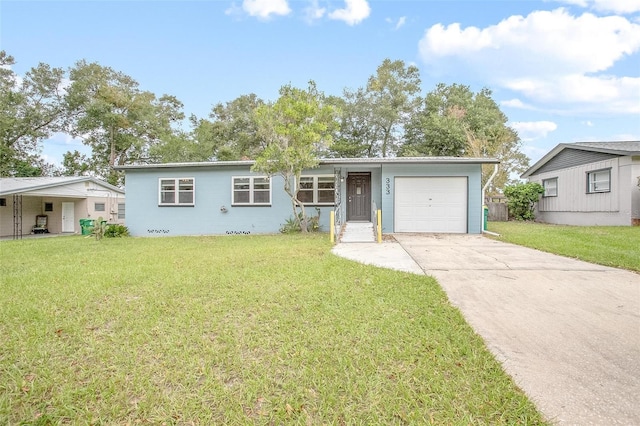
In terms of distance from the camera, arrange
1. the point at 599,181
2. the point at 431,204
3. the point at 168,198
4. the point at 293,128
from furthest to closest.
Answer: the point at 168,198, the point at 599,181, the point at 431,204, the point at 293,128

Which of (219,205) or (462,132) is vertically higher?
(462,132)

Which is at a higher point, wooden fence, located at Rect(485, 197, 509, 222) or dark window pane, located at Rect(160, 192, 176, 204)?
dark window pane, located at Rect(160, 192, 176, 204)

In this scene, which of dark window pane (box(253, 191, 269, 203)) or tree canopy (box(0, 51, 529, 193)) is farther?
tree canopy (box(0, 51, 529, 193))

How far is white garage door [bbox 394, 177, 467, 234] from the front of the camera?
36.7ft

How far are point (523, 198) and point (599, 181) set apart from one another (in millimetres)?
3408

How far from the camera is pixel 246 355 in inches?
103

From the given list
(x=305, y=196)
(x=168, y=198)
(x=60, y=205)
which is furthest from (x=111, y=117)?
(x=305, y=196)

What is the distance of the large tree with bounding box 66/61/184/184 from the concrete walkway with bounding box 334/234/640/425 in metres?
24.8

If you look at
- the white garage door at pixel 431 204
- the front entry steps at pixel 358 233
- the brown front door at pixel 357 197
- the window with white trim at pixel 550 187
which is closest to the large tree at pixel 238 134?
the brown front door at pixel 357 197

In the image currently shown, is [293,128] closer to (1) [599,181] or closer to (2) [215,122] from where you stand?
(1) [599,181]

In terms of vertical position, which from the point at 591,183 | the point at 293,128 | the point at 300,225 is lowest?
the point at 300,225

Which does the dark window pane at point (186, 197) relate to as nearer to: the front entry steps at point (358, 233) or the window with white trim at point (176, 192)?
the window with white trim at point (176, 192)

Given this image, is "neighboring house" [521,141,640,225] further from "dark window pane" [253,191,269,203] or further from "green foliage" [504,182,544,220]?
"dark window pane" [253,191,269,203]

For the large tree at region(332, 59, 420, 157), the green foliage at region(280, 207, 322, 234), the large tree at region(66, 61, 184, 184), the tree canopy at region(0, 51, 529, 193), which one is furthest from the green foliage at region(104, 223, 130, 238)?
the large tree at region(332, 59, 420, 157)
